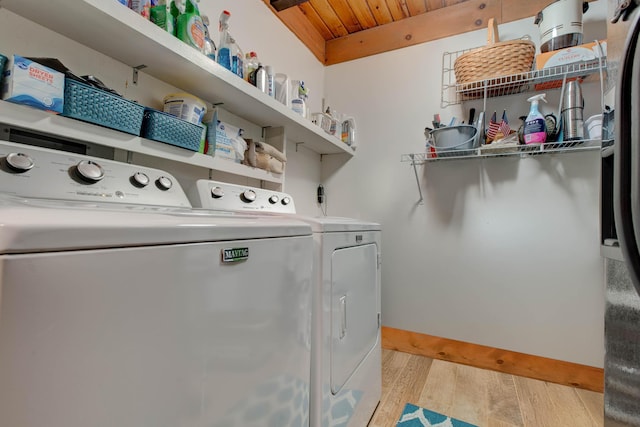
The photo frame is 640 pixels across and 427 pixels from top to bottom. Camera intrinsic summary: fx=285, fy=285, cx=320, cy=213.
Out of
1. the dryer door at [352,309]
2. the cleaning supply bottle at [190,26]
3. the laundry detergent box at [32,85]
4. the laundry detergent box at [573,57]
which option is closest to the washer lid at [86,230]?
the laundry detergent box at [32,85]

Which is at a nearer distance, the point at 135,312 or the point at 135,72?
the point at 135,312

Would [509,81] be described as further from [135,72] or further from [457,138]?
[135,72]

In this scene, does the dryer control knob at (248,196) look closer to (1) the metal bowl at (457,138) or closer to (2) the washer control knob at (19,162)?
(2) the washer control knob at (19,162)

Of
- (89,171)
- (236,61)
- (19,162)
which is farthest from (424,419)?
(236,61)

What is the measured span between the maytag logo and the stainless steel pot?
7.23 feet

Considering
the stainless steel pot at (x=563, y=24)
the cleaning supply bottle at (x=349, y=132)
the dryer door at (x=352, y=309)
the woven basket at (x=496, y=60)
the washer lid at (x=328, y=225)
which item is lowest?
the dryer door at (x=352, y=309)

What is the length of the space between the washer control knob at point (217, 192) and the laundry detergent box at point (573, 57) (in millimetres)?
1984

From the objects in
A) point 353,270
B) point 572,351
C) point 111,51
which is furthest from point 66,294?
point 572,351

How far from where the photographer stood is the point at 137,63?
1168mm

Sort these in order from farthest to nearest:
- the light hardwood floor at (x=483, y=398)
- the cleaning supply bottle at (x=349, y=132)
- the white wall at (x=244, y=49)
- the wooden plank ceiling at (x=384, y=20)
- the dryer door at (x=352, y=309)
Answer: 1. the cleaning supply bottle at (x=349, y=132)
2. the wooden plank ceiling at (x=384, y=20)
3. the light hardwood floor at (x=483, y=398)
4. the dryer door at (x=352, y=309)
5. the white wall at (x=244, y=49)

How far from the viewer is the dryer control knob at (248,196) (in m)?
1.38

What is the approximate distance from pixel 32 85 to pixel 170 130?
40cm

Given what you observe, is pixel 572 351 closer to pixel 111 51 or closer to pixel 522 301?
pixel 522 301

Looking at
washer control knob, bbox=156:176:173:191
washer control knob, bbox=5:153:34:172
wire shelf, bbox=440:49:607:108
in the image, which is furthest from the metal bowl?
washer control knob, bbox=5:153:34:172
